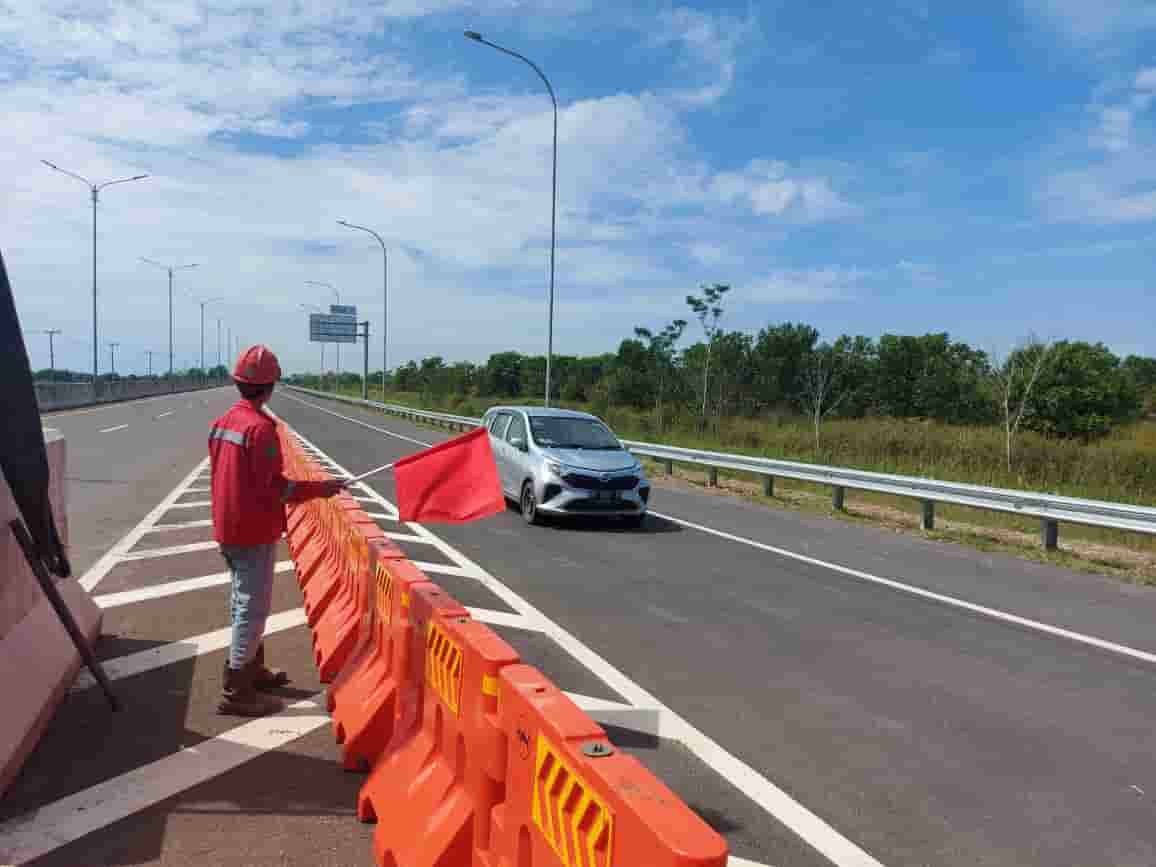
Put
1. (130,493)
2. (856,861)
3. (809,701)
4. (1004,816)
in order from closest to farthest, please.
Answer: (856,861)
(1004,816)
(809,701)
(130,493)

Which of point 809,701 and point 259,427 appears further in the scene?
point 809,701

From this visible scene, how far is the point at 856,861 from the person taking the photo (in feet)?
11.8

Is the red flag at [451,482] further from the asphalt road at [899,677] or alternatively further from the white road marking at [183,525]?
the white road marking at [183,525]

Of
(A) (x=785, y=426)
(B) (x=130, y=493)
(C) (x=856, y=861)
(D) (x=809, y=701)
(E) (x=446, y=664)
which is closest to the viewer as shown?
(E) (x=446, y=664)

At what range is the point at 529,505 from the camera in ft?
41.8

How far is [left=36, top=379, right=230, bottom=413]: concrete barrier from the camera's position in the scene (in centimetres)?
4197

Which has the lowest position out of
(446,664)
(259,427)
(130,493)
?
(130,493)

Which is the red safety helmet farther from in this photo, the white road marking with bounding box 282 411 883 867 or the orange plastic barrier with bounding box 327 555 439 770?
the white road marking with bounding box 282 411 883 867

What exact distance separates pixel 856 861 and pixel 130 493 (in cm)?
1354

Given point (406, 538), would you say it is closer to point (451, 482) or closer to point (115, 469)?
point (451, 482)

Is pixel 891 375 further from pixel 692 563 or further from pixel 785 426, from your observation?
pixel 692 563

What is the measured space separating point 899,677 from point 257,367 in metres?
4.47

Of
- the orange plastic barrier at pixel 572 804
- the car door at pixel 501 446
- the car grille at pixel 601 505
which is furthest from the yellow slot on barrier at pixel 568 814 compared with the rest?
the car door at pixel 501 446

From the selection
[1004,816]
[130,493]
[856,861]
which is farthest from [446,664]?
[130,493]
